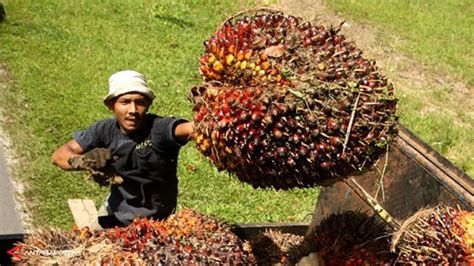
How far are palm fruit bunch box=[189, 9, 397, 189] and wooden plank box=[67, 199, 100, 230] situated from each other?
1476 millimetres

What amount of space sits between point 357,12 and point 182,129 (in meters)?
8.89

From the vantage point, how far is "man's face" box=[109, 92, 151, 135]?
401 cm

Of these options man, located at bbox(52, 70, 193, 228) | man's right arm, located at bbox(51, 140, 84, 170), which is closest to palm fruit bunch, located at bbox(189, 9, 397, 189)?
man, located at bbox(52, 70, 193, 228)

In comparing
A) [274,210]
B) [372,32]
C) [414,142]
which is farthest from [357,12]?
[414,142]

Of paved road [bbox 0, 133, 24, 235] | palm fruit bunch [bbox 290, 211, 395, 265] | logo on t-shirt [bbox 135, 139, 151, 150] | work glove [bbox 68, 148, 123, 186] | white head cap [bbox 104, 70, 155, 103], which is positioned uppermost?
white head cap [bbox 104, 70, 155, 103]

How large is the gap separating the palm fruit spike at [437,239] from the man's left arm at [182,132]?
1.32 meters

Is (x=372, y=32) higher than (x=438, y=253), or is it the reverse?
(x=438, y=253)

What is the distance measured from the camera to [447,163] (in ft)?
13.3

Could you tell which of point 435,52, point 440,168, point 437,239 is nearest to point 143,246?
point 437,239

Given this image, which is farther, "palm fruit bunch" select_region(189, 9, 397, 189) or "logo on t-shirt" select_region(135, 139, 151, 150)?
"logo on t-shirt" select_region(135, 139, 151, 150)

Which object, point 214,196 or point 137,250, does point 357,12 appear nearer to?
point 214,196

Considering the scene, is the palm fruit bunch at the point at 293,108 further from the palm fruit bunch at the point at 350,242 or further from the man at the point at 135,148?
the man at the point at 135,148

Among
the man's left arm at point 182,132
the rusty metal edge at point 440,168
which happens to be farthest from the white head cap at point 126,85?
the rusty metal edge at point 440,168

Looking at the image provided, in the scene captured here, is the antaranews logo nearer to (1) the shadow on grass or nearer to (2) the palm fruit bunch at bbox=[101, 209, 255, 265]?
(2) the palm fruit bunch at bbox=[101, 209, 255, 265]
